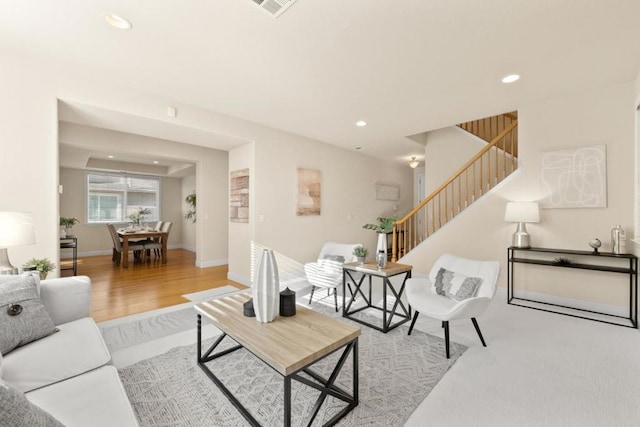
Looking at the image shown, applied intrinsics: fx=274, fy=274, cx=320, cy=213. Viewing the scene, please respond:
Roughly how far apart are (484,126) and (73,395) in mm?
6488

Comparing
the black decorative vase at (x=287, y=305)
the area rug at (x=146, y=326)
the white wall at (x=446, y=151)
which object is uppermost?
the white wall at (x=446, y=151)

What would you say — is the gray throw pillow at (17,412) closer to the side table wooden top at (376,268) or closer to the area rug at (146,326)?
the area rug at (146,326)

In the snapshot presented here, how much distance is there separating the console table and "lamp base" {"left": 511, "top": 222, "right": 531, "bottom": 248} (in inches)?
3.1

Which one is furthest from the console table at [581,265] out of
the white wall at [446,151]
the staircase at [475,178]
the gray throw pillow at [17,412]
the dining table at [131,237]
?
the dining table at [131,237]

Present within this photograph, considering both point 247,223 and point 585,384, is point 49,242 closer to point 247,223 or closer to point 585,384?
point 247,223

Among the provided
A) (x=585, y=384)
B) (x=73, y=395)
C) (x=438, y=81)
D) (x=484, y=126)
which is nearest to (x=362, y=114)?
(x=438, y=81)

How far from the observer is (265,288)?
6.07 ft

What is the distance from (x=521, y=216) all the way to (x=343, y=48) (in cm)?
300

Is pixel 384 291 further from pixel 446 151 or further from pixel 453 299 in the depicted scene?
pixel 446 151

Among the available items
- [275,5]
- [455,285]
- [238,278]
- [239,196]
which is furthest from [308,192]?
[275,5]

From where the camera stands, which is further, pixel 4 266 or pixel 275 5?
pixel 4 266

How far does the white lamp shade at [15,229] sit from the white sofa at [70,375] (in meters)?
0.51

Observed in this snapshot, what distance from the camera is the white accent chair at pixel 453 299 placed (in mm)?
2264

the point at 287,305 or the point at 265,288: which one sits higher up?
the point at 265,288
